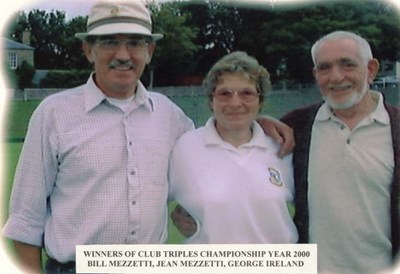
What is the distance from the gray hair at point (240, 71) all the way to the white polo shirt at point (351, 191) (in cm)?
26

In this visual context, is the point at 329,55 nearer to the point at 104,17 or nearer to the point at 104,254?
the point at 104,17

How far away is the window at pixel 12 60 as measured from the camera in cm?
239

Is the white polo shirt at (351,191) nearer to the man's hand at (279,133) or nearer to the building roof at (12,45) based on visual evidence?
the man's hand at (279,133)

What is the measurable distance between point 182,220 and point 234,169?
0.29m

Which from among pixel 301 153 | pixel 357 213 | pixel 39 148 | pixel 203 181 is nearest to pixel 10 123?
pixel 39 148

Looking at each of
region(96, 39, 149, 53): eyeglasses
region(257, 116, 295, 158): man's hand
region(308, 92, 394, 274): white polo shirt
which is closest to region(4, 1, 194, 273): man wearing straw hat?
region(96, 39, 149, 53): eyeglasses

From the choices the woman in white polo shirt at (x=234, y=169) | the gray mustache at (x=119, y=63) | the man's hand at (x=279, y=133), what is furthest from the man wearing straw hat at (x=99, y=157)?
the man's hand at (x=279, y=133)

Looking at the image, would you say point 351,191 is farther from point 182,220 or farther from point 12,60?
point 12,60

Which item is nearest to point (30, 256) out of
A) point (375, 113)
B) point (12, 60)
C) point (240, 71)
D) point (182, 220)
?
point (182, 220)

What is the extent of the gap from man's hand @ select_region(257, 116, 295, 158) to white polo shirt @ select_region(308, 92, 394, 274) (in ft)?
0.30

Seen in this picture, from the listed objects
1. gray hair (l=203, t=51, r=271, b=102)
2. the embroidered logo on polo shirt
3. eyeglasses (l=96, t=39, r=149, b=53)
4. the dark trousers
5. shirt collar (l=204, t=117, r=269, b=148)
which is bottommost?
the dark trousers

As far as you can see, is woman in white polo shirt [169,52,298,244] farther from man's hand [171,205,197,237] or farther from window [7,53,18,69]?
window [7,53,18,69]

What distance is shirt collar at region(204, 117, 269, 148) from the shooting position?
Answer: 2.28 meters

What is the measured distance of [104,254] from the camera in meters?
2.30
